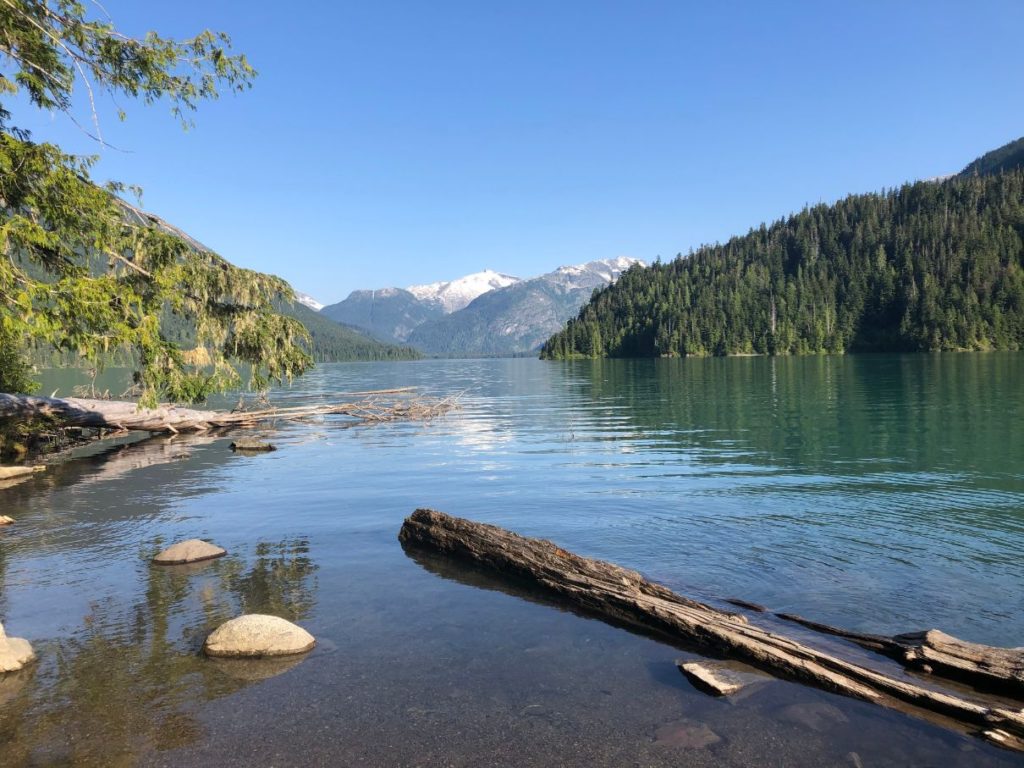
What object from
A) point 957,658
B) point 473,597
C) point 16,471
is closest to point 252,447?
point 16,471

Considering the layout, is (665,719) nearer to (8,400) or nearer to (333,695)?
(333,695)

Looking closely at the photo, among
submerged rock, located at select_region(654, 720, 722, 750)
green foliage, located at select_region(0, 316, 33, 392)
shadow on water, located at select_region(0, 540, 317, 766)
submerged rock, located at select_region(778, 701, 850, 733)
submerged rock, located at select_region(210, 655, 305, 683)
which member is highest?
green foliage, located at select_region(0, 316, 33, 392)

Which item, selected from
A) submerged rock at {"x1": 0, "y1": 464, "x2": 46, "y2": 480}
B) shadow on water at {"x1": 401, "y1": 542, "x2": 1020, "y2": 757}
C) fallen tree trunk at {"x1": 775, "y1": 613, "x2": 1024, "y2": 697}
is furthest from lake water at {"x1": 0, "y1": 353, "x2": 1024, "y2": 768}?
submerged rock at {"x1": 0, "y1": 464, "x2": 46, "y2": 480}

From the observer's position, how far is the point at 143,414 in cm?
3819

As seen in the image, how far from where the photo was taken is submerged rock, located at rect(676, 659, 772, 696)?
8.59m

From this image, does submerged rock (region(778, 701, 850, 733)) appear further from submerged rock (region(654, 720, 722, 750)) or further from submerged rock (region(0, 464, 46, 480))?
submerged rock (region(0, 464, 46, 480))

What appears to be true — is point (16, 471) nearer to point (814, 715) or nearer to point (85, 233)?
point (85, 233)

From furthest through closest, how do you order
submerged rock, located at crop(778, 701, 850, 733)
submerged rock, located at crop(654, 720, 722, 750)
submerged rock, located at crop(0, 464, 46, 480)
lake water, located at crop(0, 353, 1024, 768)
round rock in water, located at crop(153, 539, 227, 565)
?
submerged rock, located at crop(0, 464, 46, 480)
round rock in water, located at crop(153, 539, 227, 565)
submerged rock, located at crop(778, 701, 850, 733)
lake water, located at crop(0, 353, 1024, 768)
submerged rock, located at crop(654, 720, 722, 750)

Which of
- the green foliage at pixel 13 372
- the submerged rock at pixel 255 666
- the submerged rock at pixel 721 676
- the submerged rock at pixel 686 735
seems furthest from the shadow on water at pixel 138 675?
the green foliage at pixel 13 372

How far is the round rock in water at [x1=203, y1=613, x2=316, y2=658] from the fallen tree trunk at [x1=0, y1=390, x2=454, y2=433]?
54.9ft

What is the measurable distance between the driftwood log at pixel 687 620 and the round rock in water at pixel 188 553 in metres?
4.65

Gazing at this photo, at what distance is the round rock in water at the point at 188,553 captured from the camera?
1447 cm

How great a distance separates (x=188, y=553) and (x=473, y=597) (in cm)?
714

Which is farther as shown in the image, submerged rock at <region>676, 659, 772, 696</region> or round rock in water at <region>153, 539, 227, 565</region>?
round rock in water at <region>153, 539, 227, 565</region>
